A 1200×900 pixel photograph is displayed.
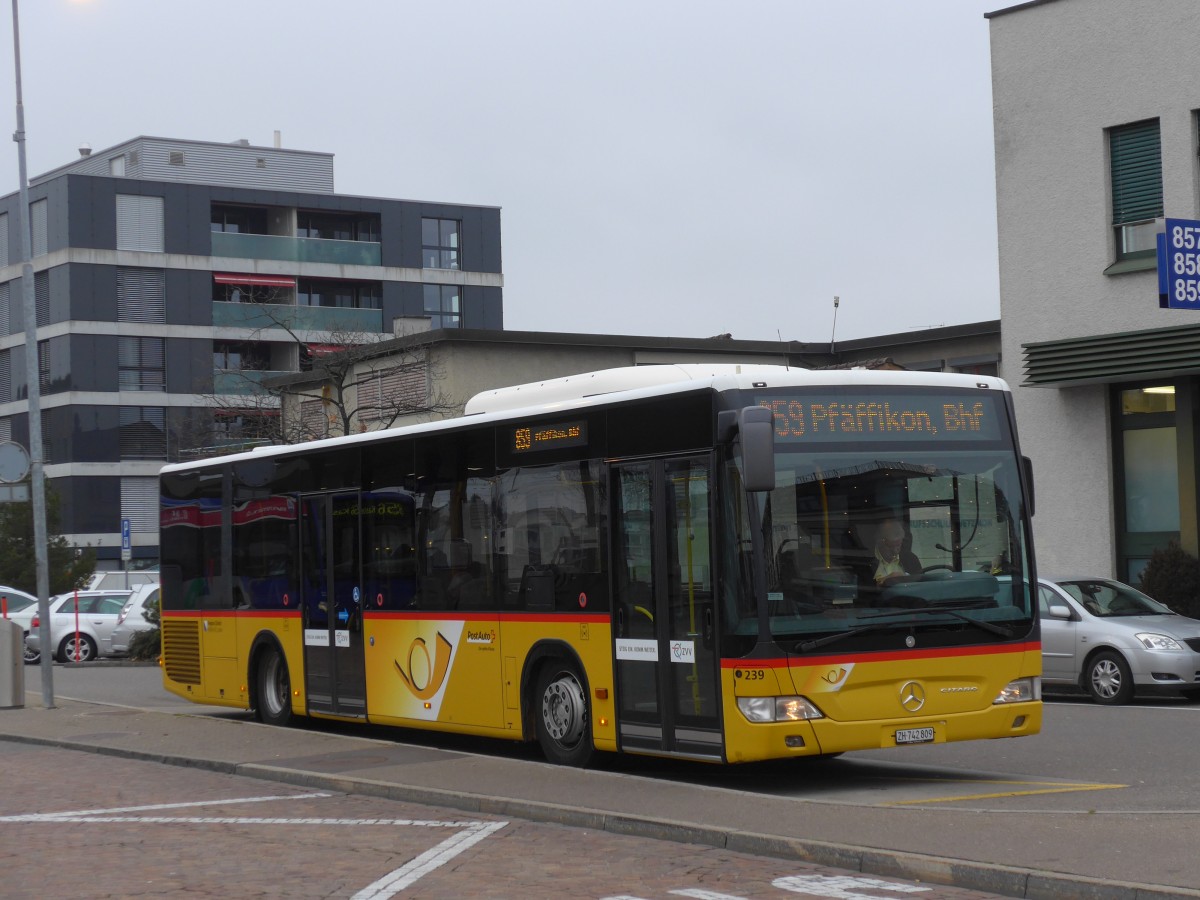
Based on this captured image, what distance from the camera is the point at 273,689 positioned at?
18500 millimetres

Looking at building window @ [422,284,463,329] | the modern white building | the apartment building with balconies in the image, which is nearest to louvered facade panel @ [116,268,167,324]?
the apartment building with balconies

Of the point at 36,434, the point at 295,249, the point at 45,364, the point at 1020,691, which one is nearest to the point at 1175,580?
the point at 1020,691

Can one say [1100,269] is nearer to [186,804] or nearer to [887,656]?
[887,656]

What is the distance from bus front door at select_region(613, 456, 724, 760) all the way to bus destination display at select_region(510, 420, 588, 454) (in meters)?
0.62

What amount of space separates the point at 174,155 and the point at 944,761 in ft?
193

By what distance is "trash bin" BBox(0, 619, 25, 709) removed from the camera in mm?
21406

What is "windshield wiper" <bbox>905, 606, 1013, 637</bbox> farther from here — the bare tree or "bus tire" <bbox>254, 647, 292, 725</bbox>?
the bare tree

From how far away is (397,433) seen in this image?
52.7ft

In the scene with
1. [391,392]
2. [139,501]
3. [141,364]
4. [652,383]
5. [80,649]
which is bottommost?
[80,649]

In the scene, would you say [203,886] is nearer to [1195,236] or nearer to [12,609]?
[1195,236]

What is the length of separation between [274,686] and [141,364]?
4796 centimetres

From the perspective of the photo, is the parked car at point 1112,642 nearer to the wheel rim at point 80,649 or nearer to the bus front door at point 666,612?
the bus front door at point 666,612

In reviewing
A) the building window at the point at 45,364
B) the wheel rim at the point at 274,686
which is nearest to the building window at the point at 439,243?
the building window at the point at 45,364

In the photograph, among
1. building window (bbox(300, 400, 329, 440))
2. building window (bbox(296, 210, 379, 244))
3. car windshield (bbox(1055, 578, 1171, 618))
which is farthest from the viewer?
building window (bbox(296, 210, 379, 244))
